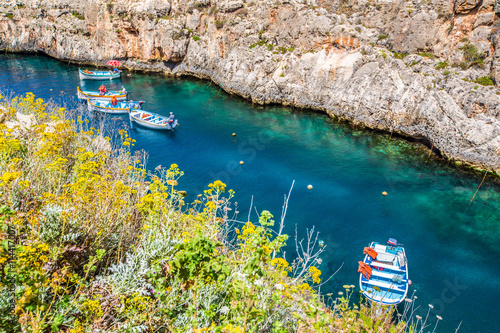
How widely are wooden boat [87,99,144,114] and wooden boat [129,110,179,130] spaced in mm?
2358

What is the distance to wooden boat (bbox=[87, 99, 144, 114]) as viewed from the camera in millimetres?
32438

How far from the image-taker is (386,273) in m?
15.3

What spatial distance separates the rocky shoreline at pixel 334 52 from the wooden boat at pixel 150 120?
40.2ft

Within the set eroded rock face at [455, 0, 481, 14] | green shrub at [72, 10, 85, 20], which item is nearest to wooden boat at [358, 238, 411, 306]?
eroded rock face at [455, 0, 481, 14]

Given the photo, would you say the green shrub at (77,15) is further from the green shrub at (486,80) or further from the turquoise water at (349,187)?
the green shrub at (486,80)

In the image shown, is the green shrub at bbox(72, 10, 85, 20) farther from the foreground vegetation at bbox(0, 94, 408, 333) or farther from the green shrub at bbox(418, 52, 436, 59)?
the foreground vegetation at bbox(0, 94, 408, 333)

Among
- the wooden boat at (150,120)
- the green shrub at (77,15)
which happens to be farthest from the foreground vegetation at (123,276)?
the green shrub at (77,15)

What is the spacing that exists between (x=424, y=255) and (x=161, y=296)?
685 inches

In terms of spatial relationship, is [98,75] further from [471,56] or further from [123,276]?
[123,276]

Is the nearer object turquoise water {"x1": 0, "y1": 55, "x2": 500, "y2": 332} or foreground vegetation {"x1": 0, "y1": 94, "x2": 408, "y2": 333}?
foreground vegetation {"x1": 0, "y1": 94, "x2": 408, "y2": 333}

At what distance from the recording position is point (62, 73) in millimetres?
44750

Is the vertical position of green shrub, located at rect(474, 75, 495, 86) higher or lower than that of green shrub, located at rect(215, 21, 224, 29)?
lower

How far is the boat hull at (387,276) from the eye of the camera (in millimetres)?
14187

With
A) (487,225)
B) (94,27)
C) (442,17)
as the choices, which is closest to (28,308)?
(487,225)
